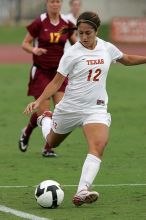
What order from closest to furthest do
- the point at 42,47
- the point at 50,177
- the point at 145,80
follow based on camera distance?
the point at 50,177 < the point at 42,47 < the point at 145,80

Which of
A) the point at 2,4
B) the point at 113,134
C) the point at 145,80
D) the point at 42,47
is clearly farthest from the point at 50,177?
the point at 2,4

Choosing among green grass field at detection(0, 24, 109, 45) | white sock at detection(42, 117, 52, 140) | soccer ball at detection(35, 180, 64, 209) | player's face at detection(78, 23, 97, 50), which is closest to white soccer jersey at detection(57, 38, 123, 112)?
player's face at detection(78, 23, 97, 50)

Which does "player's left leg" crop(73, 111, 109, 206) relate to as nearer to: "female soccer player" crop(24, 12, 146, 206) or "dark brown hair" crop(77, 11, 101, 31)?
"female soccer player" crop(24, 12, 146, 206)

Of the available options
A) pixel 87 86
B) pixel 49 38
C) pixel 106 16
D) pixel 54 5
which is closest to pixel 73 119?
pixel 87 86

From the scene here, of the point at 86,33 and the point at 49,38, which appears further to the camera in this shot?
the point at 49,38

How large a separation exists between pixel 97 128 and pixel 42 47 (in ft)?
14.2

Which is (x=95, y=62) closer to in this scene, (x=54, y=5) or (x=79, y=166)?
(x=79, y=166)

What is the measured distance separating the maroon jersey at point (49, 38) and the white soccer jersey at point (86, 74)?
152 inches

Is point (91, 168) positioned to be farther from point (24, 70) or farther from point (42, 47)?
point (24, 70)

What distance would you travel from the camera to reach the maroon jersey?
13586 mm

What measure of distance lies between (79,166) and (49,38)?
2224mm

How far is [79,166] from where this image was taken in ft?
40.9

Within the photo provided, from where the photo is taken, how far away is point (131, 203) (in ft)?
31.1

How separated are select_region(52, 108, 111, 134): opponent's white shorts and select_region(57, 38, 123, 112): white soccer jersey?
0.07 metres
